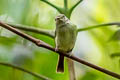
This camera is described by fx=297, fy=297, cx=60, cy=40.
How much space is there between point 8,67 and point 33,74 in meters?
0.17

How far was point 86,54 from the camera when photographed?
1813mm

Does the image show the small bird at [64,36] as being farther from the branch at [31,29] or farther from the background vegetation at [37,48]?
the branch at [31,29]

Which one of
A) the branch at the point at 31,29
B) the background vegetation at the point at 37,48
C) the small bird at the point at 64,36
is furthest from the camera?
the small bird at the point at 64,36

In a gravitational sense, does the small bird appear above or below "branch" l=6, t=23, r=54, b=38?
below

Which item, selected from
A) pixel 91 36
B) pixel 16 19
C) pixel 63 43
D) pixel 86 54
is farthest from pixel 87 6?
→ pixel 16 19

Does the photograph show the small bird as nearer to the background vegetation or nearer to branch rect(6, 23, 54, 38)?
the background vegetation

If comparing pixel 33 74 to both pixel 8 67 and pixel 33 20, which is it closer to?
pixel 8 67

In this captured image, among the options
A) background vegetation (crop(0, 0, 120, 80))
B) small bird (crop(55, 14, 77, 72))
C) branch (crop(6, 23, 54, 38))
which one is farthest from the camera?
small bird (crop(55, 14, 77, 72))

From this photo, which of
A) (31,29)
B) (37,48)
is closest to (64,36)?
(37,48)

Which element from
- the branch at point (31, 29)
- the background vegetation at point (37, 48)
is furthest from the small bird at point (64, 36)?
the branch at point (31, 29)

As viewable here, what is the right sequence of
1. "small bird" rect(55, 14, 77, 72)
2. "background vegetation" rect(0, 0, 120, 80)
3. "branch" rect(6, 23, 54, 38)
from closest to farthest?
1. "branch" rect(6, 23, 54, 38)
2. "background vegetation" rect(0, 0, 120, 80)
3. "small bird" rect(55, 14, 77, 72)

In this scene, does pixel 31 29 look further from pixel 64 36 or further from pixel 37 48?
pixel 64 36

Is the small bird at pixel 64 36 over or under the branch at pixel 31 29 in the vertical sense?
under

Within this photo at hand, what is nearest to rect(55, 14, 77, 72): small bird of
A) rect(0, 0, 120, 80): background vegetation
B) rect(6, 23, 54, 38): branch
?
rect(0, 0, 120, 80): background vegetation
